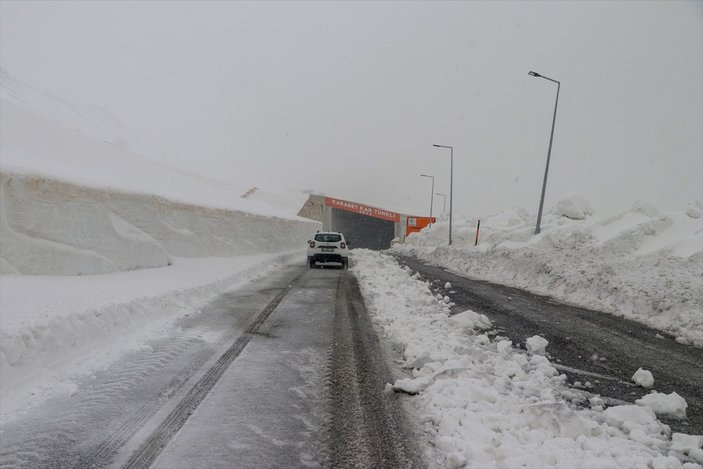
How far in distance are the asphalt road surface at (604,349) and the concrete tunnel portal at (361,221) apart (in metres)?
56.5

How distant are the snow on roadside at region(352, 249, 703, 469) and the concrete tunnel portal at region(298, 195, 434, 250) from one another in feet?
204

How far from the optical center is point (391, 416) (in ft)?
13.6

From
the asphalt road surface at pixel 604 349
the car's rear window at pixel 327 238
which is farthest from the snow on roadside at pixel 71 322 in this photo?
the car's rear window at pixel 327 238

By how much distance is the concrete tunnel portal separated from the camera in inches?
2677

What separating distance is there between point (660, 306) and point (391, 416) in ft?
30.1

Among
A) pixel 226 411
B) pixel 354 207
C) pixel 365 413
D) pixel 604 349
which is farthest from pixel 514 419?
pixel 354 207

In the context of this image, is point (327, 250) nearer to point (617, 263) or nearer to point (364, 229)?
point (617, 263)

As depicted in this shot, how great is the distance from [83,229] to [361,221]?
65010 millimetres

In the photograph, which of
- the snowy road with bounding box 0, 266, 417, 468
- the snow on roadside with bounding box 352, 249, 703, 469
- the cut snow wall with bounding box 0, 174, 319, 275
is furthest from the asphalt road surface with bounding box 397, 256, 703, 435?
the cut snow wall with bounding box 0, 174, 319, 275

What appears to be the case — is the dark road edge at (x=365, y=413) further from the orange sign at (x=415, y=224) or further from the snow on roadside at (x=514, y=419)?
the orange sign at (x=415, y=224)

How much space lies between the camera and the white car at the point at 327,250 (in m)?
23.6

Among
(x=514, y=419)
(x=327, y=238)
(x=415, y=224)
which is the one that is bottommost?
(x=514, y=419)

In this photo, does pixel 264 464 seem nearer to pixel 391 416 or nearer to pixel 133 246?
pixel 391 416

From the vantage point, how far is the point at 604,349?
7234mm
